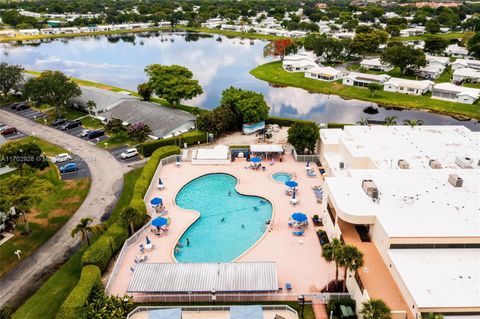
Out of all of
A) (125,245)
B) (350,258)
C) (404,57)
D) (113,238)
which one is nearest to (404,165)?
(350,258)

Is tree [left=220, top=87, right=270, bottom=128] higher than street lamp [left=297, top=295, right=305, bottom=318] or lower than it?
higher

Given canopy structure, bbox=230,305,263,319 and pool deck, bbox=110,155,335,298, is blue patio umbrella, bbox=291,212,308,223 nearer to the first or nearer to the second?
pool deck, bbox=110,155,335,298

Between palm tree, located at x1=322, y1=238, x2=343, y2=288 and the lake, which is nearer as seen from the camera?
palm tree, located at x1=322, y1=238, x2=343, y2=288

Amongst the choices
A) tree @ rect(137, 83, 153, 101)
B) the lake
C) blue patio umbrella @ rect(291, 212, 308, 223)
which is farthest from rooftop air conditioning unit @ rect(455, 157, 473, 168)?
tree @ rect(137, 83, 153, 101)

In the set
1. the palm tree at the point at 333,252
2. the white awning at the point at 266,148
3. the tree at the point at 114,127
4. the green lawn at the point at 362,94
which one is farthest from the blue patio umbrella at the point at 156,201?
the green lawn at the point at 362,94

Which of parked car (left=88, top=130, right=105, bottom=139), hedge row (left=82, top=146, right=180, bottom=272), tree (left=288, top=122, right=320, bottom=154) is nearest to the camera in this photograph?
hedge row (left=82, top=146, right=180, bottom=272)

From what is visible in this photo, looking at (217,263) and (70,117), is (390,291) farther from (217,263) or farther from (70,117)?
(70,117)

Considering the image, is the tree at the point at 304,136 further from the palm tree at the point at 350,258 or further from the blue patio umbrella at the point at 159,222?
the palm tree at the point at 350,258
